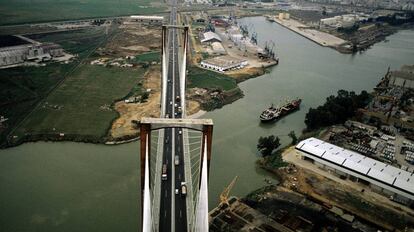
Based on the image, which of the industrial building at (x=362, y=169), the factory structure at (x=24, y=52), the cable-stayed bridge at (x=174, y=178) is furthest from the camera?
the factory structure at (x=24, y=52)

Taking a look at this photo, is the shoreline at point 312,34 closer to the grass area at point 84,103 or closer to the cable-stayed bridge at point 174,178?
the grass area at point 84,103

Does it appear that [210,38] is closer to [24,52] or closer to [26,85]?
[24,52]

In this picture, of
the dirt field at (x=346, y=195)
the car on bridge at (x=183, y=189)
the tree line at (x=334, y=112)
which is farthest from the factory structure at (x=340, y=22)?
the car on bridge at (x=183, y=189)

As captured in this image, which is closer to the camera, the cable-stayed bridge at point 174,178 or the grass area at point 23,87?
the cable-stayed bridge at point 174,178

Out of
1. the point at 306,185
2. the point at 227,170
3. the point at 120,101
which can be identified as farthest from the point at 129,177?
the point at 120,101

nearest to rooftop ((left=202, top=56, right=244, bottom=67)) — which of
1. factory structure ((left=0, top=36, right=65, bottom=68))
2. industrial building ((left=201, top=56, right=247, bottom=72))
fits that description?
industrial building ((left=201, top=56, right=247, bottom=72))
